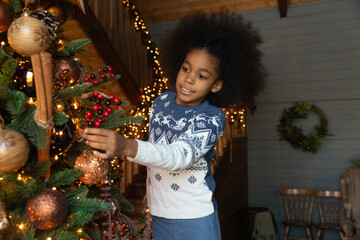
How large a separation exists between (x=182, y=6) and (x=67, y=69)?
476cm

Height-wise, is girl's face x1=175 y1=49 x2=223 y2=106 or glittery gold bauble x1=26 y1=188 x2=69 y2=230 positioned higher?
girl's face x1=175 y1=49 x2=223 y2=106

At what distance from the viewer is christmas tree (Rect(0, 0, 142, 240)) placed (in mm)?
745

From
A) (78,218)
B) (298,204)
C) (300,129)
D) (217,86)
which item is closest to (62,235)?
(78,218)

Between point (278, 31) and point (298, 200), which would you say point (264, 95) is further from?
point (298, 200)

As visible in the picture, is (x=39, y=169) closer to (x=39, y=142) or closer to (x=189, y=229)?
(x=39, y=142)

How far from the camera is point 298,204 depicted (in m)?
4.96

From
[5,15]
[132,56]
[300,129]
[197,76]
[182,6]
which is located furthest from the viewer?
[182,6]

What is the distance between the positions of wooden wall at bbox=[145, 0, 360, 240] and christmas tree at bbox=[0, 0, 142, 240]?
14.6 ft

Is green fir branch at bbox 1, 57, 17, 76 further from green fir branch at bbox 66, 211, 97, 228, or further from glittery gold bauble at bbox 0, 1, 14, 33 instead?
green fir branch at bbox 66, 211, 97, 228

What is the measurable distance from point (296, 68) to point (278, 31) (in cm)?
62

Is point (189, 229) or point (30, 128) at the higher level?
point (30, 128)

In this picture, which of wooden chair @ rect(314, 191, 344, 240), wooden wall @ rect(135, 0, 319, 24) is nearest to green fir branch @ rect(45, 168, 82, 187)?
wooden chair @ rect(314, 191, 344, 240)

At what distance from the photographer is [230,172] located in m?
4.47

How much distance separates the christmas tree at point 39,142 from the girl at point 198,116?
0.94ft
